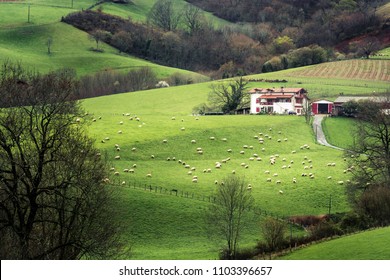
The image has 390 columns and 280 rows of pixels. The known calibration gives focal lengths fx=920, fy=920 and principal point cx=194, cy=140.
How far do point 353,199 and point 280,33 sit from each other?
10478cm

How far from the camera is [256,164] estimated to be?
197ft

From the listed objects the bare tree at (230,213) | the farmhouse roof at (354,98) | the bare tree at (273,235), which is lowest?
the farmhouse roof at (354,98)

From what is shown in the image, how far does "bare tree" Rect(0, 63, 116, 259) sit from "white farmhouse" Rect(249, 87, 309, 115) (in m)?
46.2

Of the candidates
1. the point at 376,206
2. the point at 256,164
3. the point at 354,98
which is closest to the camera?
the point at 376,206

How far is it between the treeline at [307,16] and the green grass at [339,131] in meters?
57.7

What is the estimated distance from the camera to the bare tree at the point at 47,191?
3117 centimetres

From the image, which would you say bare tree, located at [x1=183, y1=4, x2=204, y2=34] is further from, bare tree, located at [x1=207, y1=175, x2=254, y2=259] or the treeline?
bare tree, located at [x1=207, y1=175, x2=254, y2=259]

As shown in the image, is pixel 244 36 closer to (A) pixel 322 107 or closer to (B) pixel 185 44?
(B) pixel 185 44

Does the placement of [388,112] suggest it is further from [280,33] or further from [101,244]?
[280,33]

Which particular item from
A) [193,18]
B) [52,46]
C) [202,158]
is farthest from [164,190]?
[193,18]

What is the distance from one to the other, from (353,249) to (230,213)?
533 inches

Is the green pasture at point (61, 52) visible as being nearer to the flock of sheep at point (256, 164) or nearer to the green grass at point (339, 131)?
the green grass at point (339, 131)

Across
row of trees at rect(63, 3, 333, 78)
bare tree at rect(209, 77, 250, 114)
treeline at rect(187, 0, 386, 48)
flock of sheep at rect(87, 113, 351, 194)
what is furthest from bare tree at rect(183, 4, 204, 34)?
flock of sheep at rect(87, 113, 351, 194)

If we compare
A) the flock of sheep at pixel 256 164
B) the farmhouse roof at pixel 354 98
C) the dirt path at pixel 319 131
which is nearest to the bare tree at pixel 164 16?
the farmhouse roof at pixel 354 98
